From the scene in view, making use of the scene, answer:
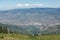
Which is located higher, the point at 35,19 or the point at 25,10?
the point at 25,10

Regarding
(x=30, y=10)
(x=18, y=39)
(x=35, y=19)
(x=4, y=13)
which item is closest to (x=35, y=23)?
(x=35, y=19)

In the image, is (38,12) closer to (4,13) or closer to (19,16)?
(19,16)

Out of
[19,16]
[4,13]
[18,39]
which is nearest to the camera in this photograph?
[18,39]

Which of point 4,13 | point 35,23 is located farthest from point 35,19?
point 4,13

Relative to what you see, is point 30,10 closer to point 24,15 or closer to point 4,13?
point 24,15

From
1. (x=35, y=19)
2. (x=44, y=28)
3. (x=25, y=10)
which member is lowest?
(x=44, y=28)

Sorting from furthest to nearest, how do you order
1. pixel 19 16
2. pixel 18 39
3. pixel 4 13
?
pixel 19 16
pixel 4 13
pixel 18 39

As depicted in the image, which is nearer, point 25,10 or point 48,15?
point 25,10
